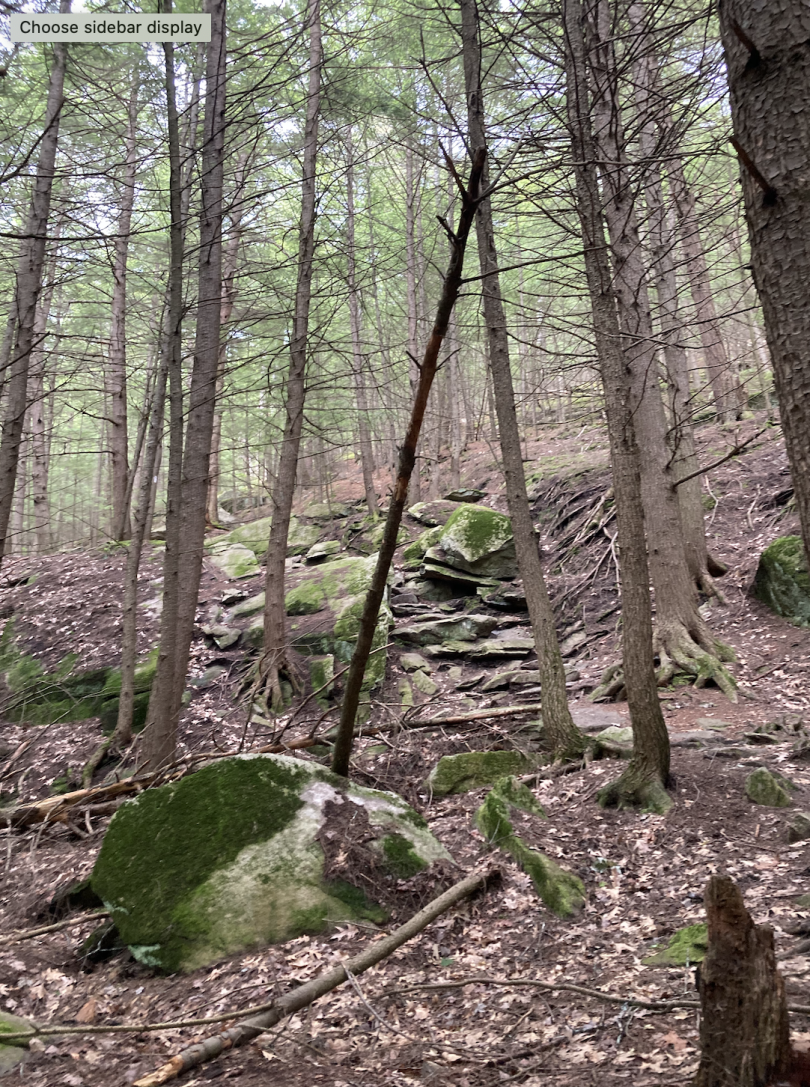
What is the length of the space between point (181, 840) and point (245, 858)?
46 centimetres

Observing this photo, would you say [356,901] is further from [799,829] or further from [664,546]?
[664,546]

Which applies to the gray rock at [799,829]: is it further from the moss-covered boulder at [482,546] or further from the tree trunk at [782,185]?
the moss-covered boulder at [482,546]

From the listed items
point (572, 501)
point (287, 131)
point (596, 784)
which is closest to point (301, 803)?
point (596, 784)

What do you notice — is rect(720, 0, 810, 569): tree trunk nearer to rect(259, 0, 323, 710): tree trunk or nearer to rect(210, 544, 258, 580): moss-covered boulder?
rect(259, 0, 323, 710): tree trunk

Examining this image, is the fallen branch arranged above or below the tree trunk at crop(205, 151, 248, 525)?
below

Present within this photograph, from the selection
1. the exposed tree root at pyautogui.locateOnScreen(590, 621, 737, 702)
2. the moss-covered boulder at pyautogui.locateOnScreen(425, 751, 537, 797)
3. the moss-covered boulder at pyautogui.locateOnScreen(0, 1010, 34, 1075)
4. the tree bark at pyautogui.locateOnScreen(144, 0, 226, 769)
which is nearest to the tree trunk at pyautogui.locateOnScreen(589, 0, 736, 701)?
the exposed tree root at pyautogui.locateOnScreen(590, 621, 737, 702)

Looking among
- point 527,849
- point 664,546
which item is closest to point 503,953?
point 527,849

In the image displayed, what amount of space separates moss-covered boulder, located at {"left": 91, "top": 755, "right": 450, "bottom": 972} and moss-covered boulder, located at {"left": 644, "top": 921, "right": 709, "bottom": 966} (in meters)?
1.55

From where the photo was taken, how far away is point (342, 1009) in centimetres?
303

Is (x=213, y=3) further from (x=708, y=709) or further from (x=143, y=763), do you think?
(x=708, y=709)

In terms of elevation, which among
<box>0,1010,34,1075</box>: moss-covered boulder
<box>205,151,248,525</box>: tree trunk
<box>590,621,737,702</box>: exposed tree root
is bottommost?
<box>0,1010,34,1075</box>: moss-covered boulder

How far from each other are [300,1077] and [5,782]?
701 cm

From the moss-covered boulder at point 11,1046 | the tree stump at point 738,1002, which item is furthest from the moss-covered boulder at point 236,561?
the tree stump at point 738,1002

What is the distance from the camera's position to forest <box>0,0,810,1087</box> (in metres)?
2.49
